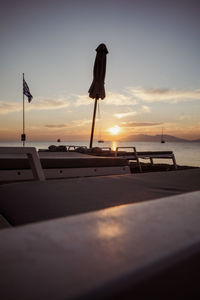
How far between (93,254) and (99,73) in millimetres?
9076

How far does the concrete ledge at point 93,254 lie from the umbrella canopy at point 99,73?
28.1ft

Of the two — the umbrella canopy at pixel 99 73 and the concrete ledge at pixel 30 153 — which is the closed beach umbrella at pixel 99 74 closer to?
the umbrella canopy at pixel 99 73

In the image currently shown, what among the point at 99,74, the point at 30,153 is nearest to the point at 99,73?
the point at 99,74

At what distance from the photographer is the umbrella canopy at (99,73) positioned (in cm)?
859

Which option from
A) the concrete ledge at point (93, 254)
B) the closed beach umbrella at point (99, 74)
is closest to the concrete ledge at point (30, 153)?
the concrete ledge at point (93, 254)

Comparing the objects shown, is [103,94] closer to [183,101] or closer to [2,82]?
[2,82]

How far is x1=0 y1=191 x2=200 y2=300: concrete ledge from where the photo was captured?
0.21 meters

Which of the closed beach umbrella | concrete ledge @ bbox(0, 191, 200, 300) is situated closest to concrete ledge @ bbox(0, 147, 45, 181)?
concrete ledge @ bbox(0, 191, 200, 300)

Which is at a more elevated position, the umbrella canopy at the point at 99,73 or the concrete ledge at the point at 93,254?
the umbrella canopy at the point at 99,73

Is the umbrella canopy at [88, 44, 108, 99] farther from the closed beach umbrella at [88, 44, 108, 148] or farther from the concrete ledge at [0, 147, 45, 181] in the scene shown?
the concrete ledge at [0, 147, 45, 181]

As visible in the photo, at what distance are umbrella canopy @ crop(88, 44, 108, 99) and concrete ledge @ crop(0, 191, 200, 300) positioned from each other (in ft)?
28.1

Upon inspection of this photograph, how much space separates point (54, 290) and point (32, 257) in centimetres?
7

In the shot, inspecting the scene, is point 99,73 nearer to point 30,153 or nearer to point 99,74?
point 99,74

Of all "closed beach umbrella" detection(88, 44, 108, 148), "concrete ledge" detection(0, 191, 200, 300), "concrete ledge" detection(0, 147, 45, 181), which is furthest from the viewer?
"closed beach umbrella" detection(88, 44, 108, 148)
